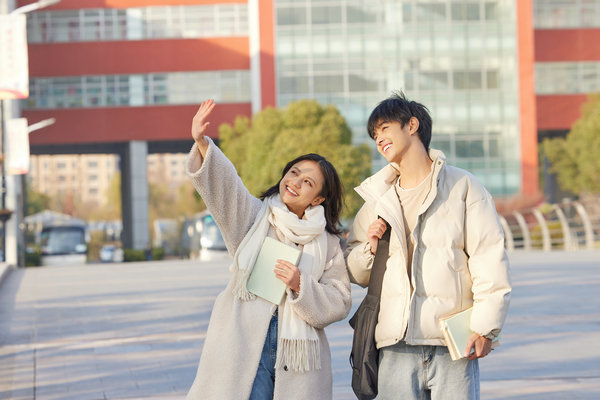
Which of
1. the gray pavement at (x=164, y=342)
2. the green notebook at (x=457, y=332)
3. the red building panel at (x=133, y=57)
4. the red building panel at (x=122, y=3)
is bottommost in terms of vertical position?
the gray pavement at (x=164, y=342)

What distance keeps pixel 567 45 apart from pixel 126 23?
22660mm

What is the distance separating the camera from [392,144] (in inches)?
161

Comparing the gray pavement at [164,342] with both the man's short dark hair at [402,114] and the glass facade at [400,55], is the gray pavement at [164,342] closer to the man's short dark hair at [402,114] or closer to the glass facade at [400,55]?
the man's short dark hair at [402,114]

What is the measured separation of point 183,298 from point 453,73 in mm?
37281

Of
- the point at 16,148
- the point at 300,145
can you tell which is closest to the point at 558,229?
the point at 300,145

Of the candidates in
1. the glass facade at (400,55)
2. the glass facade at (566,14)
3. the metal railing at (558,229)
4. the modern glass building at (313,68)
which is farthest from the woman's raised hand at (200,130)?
the glass facade at (566,14)

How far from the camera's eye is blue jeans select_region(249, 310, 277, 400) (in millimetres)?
4129

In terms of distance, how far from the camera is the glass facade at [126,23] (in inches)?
2051

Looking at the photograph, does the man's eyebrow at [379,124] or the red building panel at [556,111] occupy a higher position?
the red building panel at [556,111]

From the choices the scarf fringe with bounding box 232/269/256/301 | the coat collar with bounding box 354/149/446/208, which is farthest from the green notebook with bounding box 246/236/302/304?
the coat collar with bounding box 354/149/446/208

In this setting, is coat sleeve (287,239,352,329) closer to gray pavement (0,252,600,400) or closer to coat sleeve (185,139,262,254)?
Result: coat sleeve (185,139,262,254)

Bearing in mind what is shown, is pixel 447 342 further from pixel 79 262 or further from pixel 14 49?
pixel 79 262

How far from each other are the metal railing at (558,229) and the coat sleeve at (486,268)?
2585 centimetres

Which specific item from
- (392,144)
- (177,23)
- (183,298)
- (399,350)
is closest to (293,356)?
(399,350)
